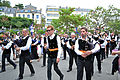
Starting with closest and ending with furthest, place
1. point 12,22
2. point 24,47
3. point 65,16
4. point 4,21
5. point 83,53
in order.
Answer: point 83,53
point 24,47
point 65,16
point 4,21
point 12,22

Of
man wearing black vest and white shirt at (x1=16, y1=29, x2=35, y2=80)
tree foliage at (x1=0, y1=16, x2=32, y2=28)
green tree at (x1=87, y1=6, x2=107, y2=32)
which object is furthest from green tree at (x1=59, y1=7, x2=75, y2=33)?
man wearing black vest and white shirt at (x1=16, y1=29, x2=35, y2=80)

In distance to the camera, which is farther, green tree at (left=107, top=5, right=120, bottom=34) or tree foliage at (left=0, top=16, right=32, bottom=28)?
tree foliage at (left=0, top=16, right=32, bottom=28)

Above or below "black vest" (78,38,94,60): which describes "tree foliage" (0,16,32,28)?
above

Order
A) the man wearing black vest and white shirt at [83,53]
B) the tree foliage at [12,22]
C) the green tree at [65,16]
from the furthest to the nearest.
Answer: the tree foliage at [12,22], the green tree at [65,16], the man wearing black vest and white shirt at [83,53]

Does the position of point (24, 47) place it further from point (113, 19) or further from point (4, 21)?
point (4, 21)

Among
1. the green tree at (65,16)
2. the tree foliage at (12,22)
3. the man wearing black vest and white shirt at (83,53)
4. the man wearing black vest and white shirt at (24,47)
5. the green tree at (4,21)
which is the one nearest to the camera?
the man wearing black vest and white shirt at (83,53)

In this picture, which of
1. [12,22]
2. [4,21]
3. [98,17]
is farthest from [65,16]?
[12,22]

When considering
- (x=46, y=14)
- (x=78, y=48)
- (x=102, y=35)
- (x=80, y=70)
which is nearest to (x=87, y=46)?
(x=78, y=48)

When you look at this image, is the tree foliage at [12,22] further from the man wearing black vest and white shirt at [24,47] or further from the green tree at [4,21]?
the man wearing black vest and white shirt at [24,47]

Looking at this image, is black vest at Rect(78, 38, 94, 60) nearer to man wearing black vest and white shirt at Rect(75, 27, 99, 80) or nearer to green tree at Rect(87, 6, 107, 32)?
man wearing black vest and white shirt at Rect(75, 27, 99, 80)

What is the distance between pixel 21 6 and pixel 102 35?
306 ft

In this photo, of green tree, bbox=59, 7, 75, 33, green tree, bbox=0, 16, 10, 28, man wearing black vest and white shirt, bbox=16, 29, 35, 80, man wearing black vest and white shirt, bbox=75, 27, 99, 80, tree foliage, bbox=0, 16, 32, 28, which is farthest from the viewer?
tree foliage, bbox=0, 16, 32, 28

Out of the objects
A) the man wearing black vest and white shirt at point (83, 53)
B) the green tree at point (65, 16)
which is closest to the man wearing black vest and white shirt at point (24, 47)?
the man wearing black vest and white shirt at point (83, 53)

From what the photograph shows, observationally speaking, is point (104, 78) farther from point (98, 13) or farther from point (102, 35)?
point (98, 13)
